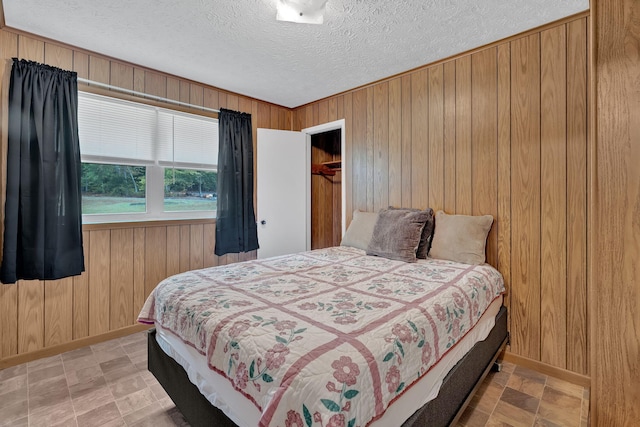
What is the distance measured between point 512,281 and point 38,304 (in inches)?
144

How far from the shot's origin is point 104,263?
102 inches

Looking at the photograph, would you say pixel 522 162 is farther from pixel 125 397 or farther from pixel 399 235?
pixel 125 397

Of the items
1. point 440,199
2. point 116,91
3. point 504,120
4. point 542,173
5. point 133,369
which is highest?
point 116,91

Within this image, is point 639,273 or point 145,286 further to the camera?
point 145,286

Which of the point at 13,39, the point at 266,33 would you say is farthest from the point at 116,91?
the point at 266,33

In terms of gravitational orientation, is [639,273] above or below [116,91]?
below

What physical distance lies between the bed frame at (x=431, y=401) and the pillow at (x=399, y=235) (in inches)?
30.7

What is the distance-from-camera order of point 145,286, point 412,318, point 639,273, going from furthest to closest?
point 145,286
point 412,318
point 639,273

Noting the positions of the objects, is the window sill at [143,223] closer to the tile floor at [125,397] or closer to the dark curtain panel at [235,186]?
the dark curtain panel at [235,186]

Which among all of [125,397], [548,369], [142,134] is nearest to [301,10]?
[142,134]

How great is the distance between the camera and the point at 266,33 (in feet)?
7.16

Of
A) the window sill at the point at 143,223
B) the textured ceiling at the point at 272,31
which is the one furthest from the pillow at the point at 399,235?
the window sill at the point at 143,223

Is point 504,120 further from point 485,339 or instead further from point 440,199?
point 485,339

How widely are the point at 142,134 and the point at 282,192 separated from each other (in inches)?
62.1
